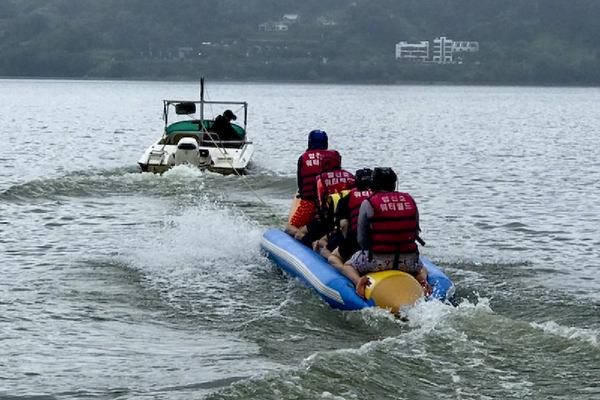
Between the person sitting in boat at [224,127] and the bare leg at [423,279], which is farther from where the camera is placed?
the person sitting in boat at [224,127]

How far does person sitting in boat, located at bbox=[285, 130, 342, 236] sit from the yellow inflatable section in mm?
3365

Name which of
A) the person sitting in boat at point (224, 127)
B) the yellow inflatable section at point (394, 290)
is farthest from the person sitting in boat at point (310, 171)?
the person sitting in boat at point (224, 127)

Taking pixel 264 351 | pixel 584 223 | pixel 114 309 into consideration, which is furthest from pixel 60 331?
pixel 584 223

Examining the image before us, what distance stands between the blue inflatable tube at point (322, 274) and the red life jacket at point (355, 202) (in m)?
0.69

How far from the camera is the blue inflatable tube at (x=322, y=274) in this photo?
12695 millimetres

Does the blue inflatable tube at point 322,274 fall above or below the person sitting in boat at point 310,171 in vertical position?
below

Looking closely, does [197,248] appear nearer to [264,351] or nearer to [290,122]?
[264,351]

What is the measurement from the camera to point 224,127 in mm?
29594

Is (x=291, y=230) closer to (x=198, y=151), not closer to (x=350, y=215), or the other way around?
(x=350, y=215)

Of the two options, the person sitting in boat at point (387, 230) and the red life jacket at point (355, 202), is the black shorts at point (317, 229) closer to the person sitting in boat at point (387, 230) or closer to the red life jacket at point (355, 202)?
the red life jacket at point (355, 202)

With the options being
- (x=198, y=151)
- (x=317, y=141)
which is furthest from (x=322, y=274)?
(x=198, y=151)

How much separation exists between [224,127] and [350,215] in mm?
16781

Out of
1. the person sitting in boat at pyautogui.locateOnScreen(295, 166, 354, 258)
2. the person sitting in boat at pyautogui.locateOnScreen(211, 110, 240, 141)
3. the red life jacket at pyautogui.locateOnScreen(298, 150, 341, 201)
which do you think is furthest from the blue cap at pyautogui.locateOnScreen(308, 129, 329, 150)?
the person sitting in boat at pyautogui.locateOnScreen(211, 110, 240, 141)

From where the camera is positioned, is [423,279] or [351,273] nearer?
[423,279]
